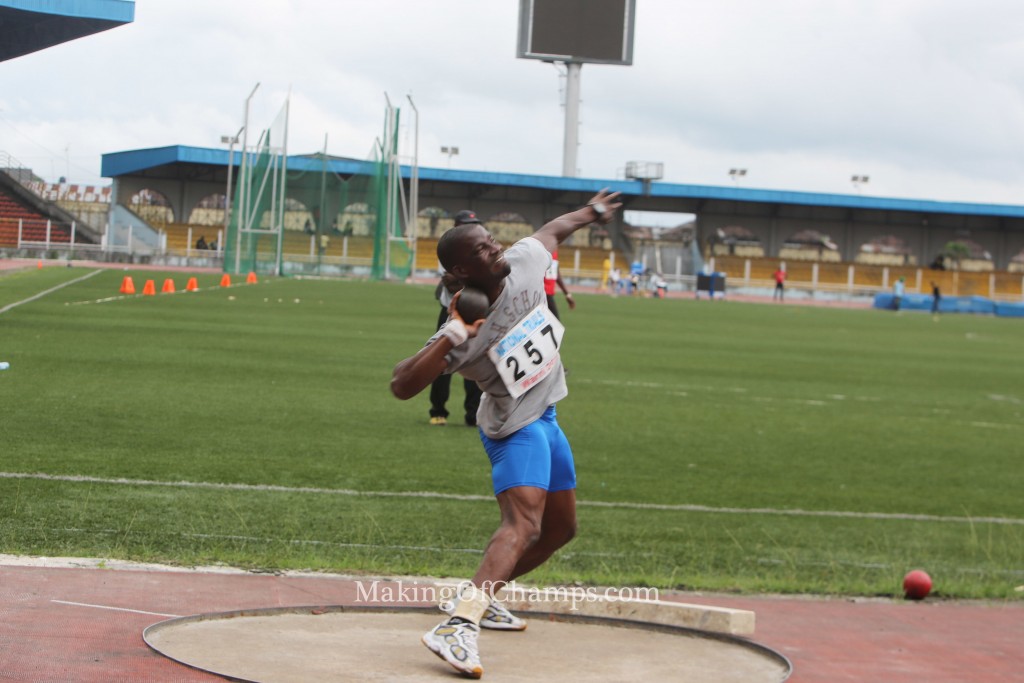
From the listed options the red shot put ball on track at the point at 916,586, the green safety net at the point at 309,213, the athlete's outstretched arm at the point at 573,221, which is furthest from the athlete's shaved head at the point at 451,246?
the green safety net at the point at 309,213

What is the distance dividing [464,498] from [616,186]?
6937 centimetres

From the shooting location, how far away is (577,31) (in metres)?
60.3

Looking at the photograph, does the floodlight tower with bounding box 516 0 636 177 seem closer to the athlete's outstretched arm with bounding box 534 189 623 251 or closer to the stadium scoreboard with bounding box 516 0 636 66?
the stadium scoreboard with bounding box 516 0 636 66

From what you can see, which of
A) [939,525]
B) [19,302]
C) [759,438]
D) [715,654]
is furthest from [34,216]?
[715,654]

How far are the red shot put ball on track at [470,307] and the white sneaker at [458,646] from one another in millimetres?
1221

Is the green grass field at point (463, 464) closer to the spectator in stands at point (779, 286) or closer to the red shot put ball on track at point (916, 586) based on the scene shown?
the red shot put ball on track at point (916, 586)

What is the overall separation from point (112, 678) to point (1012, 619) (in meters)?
4.94

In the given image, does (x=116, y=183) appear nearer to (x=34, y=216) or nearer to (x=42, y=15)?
(x=34, y=216)

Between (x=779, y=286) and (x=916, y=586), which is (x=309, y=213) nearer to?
(x=779, y=286)

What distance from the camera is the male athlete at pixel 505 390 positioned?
5191 millimetres

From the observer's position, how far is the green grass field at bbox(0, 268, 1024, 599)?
26.1 ft

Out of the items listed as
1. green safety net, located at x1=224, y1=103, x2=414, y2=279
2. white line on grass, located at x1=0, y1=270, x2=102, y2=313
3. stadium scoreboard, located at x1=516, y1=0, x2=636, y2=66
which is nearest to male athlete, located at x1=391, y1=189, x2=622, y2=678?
white line on grass, located at x1=0, y1=270, x2=102, y2=313

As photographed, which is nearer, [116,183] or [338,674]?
[338,674]

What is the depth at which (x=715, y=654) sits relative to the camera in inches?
232
